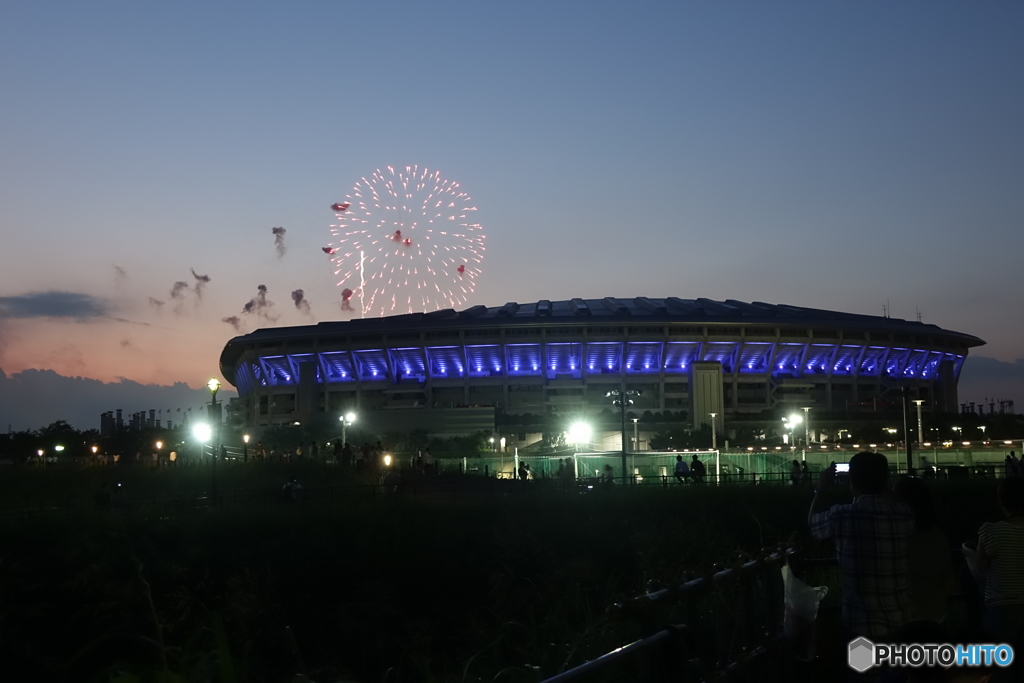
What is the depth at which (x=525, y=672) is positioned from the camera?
5969 mm

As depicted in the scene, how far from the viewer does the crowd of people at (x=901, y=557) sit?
16.0 ft

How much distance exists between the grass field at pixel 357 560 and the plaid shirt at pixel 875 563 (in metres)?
9.96

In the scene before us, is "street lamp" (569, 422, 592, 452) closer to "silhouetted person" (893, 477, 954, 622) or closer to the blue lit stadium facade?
the blue lit stadium facade

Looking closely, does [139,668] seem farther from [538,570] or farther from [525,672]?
[538,570]

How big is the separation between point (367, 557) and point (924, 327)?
72.8 m

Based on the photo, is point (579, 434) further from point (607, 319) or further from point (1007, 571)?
point (1007, 571)

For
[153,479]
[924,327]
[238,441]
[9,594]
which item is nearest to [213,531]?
[9,594]

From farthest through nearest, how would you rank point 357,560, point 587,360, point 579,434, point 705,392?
point 587,360 → point 705,392 → point 579,434 → point 357,560

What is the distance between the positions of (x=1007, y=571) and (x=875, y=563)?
3.65 feet

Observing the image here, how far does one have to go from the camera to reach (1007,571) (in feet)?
17.7

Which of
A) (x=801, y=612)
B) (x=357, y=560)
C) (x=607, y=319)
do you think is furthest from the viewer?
(x=607, y=319)

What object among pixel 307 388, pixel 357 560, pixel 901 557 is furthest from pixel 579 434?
pixel 901 557

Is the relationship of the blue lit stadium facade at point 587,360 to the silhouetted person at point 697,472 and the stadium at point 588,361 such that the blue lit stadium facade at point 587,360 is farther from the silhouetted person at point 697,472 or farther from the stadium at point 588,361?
the silhouetted person at point 697,472

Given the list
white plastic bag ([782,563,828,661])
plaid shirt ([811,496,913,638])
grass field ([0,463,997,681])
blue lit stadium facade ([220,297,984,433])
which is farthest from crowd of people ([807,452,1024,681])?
blue lit stadium facade ([220,297,984,433])
